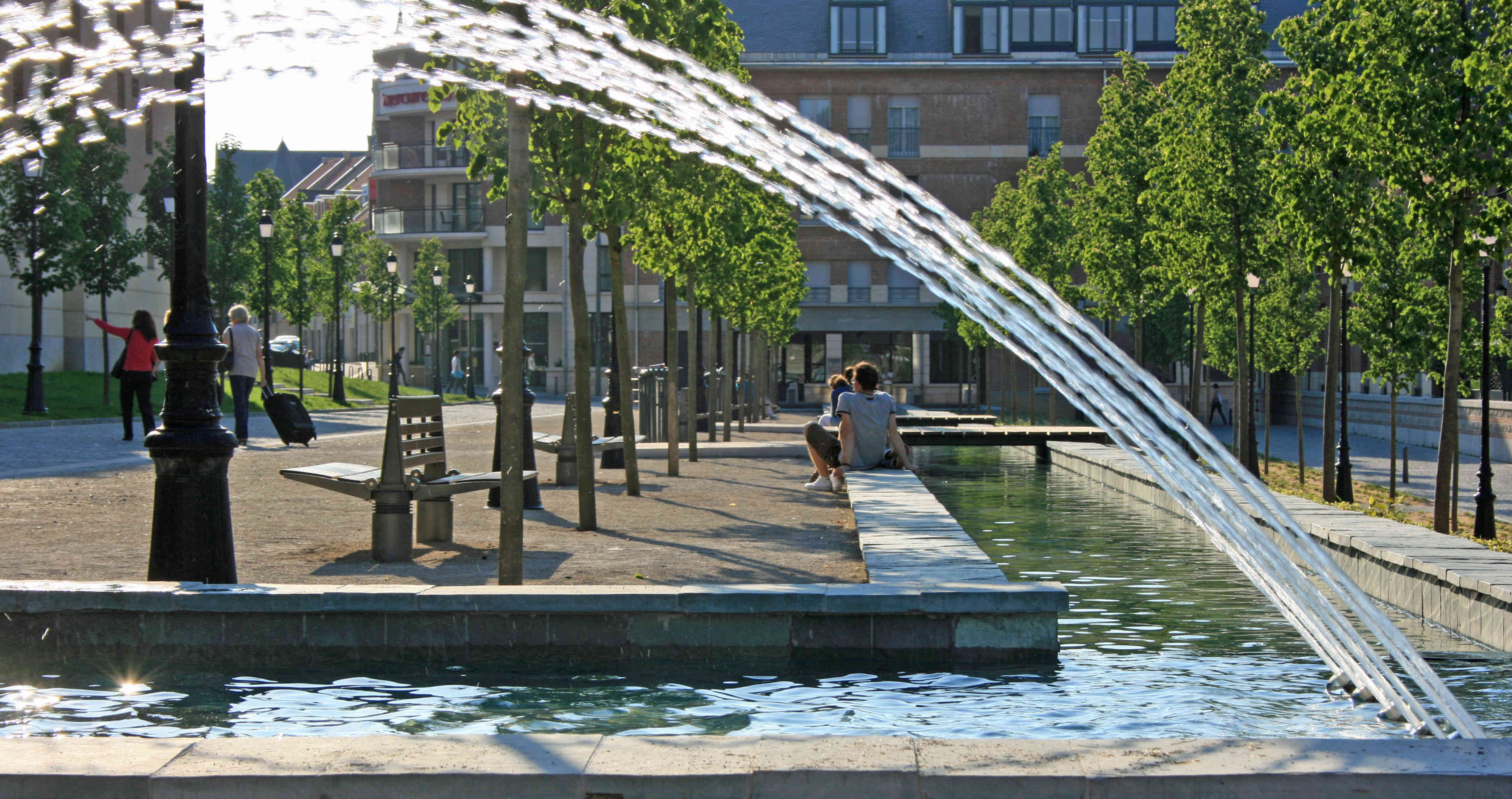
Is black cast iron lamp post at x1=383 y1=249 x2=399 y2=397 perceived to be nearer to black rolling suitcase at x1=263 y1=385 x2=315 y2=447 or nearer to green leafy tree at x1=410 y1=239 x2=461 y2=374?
green leafy tree at x1=410 y1=239 x2=461 y2=374

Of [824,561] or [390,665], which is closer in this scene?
[390,665]

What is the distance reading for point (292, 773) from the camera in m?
4.23

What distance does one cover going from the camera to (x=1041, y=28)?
59.9m

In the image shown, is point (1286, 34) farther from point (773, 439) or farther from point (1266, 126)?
point (773, 439)

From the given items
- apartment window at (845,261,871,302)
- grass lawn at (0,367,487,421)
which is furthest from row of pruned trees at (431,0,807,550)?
apartment window at (845,261,871,302)

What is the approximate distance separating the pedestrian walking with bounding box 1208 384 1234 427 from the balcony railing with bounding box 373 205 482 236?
3706 cm

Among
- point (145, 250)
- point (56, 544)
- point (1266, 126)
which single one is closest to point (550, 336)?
point (145, 250)

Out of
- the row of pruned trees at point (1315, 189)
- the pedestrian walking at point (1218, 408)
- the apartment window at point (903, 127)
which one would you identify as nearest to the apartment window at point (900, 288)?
the apartment window at point (903, 127)

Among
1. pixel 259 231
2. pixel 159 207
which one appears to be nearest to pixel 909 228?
pixel 159 207

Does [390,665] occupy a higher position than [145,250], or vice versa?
[145,250]

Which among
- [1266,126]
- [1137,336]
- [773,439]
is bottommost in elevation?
[773,439]

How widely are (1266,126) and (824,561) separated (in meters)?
11.3

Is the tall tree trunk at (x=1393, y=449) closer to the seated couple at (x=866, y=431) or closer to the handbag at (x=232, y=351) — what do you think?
the seated couple at (x=866, y=431)

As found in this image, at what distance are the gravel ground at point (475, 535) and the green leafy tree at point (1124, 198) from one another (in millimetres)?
12900
